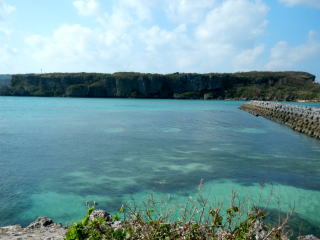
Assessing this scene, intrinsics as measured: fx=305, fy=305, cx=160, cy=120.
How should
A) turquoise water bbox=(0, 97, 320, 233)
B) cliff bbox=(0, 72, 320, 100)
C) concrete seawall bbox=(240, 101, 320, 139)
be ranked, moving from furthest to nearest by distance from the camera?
cliff bbox=(0, 72, 320, 100) < concrete seawall bbox=(240, 101, 320, 139) < turquoise water bbox=(0, 97, 320, 233)

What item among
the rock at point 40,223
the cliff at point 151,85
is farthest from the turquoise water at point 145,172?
the cliff at point 151,85

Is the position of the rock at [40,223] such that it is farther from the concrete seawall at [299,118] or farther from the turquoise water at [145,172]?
the concrete seawall at [299,118]

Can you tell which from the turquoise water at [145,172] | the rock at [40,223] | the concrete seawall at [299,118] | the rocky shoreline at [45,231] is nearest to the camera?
the rocky shoreline at [45,231]

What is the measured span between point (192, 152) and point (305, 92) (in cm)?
11164

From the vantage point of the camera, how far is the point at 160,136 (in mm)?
23219

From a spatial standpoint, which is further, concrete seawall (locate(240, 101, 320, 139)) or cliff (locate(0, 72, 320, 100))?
cliff (locate(0, 72, 320, 100))

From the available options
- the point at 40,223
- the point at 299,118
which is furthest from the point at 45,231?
the point at 299,118

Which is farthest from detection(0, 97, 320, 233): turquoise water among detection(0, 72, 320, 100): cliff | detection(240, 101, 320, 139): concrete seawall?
detection(0, 72, 320, 100): cliff

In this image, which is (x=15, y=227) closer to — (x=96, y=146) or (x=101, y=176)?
(x=101, y=176)

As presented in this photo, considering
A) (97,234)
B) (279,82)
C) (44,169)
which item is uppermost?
(279,82)

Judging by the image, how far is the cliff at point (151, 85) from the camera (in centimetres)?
12838

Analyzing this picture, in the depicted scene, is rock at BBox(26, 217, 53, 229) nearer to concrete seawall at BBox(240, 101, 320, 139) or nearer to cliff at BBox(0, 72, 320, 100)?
concrete seawall at BBox(240, 101, 320, 139)

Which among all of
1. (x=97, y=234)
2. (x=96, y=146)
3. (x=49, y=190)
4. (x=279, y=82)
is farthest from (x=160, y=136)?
(x=279, y=82)

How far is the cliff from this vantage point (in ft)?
421
